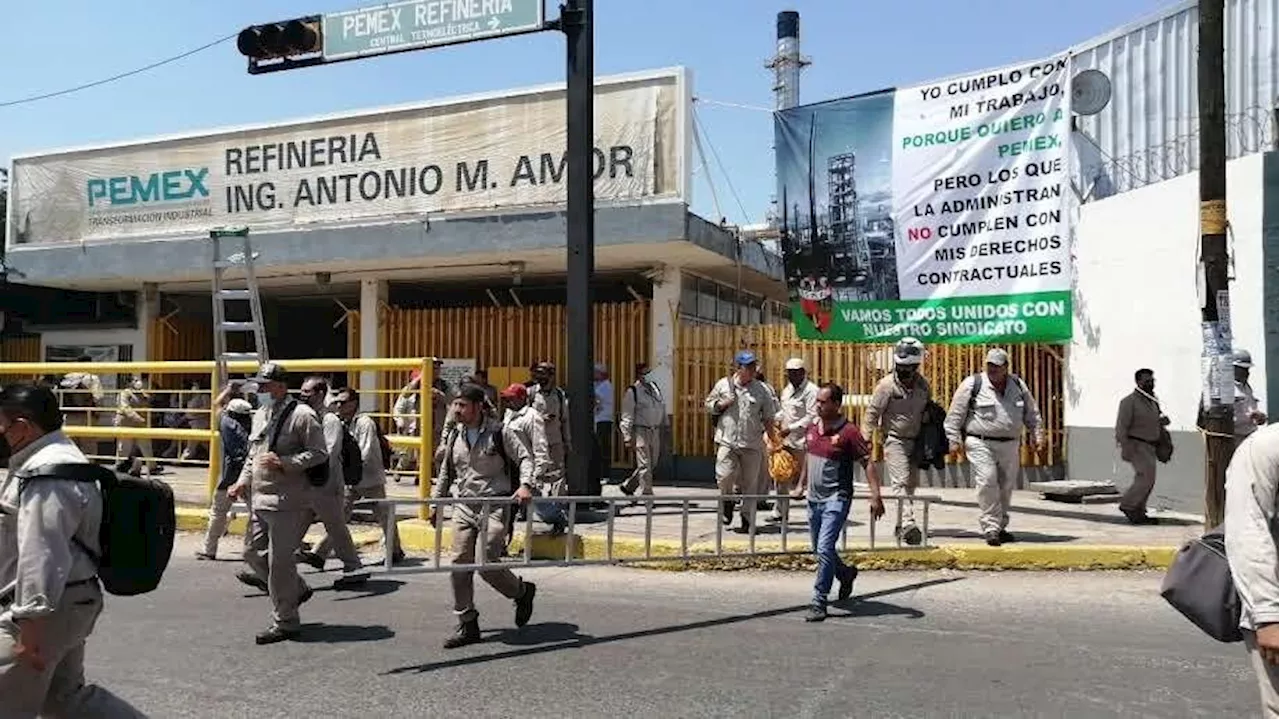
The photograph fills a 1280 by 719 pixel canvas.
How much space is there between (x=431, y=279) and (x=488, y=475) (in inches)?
378

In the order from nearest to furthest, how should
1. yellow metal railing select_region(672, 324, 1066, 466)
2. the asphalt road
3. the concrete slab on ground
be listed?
the asphalt road, the concrete slab on ground, yellow metal railing select_region(672, 324, 1066, 466)

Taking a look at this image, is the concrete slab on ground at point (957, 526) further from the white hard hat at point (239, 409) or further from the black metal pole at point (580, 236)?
the white hard hat at point (239, 409)

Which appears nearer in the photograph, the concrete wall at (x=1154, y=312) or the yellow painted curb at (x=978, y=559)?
the yellow painted curb at (x=978, y=559)

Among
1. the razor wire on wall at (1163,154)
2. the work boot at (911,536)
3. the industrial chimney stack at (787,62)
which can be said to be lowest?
the work boot at (911,536)

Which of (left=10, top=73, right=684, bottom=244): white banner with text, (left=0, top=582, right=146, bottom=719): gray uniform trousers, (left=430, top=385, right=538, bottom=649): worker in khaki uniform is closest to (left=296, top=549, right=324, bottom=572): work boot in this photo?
(left=430, top=385, right=538, bottom=649): worker in khaki uniform

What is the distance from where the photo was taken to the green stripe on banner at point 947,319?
11.6m

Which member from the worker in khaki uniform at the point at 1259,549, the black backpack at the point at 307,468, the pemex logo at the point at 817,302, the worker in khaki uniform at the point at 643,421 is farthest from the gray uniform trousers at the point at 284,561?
the pemex logo at the point at 817,302

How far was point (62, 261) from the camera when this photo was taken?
15.9 meters

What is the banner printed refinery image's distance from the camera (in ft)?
37.0

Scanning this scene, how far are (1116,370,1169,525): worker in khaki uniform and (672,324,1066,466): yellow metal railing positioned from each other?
224 centimetres

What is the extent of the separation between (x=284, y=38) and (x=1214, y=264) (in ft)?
30.9

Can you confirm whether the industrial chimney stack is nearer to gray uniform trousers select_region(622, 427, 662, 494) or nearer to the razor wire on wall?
the razor wire on wall

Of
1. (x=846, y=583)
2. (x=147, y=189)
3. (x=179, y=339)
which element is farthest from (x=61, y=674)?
(x=179, y=339)

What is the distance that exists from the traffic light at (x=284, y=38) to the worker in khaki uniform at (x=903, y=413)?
717cm
